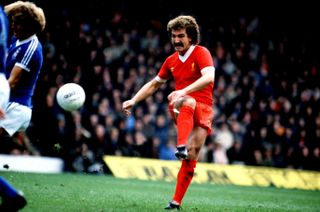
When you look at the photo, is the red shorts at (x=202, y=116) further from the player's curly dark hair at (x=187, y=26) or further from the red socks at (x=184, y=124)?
the player's curly dark hair at (x=187, y=26)

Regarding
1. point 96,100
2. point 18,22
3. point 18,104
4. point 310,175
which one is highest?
point 18,22

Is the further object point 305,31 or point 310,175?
point 305,31

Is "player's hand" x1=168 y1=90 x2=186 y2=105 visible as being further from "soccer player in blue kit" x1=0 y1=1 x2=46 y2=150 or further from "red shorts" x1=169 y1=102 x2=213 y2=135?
"soccer player in blue kit" x1=0 y1=1 x2=46 y2=150

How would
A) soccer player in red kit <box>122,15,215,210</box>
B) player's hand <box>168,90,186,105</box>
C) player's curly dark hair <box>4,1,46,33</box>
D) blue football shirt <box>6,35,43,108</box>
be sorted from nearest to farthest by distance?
player's curly dark hair <box>4,1,46,33</box> < blue football shirt <box>6,35,43,108</box> < player's hand <box>168,90,186,105</box> < soccer player in red kit <box>122,15,215,210</box>

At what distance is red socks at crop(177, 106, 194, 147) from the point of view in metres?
7.31

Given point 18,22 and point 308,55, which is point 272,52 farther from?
point 18,22

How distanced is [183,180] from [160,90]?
35.6 ft

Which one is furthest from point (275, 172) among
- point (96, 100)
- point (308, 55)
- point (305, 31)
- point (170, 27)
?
point (170, 27)

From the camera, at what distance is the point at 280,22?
78.3 feet

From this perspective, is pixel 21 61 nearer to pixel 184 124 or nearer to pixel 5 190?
pixel 5 190

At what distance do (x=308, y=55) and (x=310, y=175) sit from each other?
6.83 m

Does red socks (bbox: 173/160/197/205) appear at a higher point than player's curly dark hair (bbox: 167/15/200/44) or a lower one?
lower

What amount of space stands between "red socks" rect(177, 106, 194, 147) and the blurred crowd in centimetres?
764

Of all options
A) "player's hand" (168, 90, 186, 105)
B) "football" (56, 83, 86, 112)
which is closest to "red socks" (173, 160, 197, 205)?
"player's hand" (168, 90, 186, 105)
